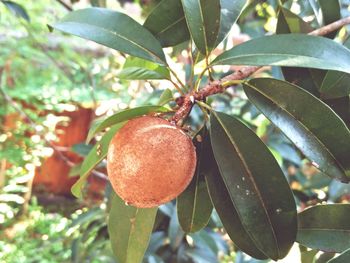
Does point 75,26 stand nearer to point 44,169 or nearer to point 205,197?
point 205,197

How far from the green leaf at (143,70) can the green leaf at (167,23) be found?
0.04 metres

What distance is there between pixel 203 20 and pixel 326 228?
0.32 metres

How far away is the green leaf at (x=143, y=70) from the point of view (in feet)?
2.07

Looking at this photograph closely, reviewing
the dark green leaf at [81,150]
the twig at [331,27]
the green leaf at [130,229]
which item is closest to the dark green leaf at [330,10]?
the twig at [331,27]

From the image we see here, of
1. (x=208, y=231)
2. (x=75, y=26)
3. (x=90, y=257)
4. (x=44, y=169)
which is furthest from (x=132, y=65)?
(x=44, y=169)

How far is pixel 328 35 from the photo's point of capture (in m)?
0.65

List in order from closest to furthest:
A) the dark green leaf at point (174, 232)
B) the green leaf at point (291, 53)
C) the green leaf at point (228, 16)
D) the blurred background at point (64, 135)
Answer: the green leaf at point (291, 53) < the green leaf at point (228, 16) < the dark green leaf at point (174, 232) < the blurred background at point (64, 135)

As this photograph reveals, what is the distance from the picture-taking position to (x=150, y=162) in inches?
19.2

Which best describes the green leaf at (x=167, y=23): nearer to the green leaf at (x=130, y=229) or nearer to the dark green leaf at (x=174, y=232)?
the green leaf at (x=130, y=229)

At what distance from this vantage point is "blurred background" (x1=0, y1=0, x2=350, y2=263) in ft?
4.87

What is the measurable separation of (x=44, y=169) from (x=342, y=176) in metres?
2.64

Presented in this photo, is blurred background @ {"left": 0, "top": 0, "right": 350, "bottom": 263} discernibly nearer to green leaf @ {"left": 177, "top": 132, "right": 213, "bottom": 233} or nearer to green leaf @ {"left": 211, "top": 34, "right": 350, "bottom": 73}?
green leaf @ {"left": 177, "top": 132, "right": 213, "bottom": 233}

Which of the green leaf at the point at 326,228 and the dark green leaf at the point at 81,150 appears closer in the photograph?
the green leaf at the point at 326,228

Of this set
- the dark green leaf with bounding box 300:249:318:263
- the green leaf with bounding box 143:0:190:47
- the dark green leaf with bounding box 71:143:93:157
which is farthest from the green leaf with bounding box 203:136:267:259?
the dark green leaf with bounding box 71:143:93:157
